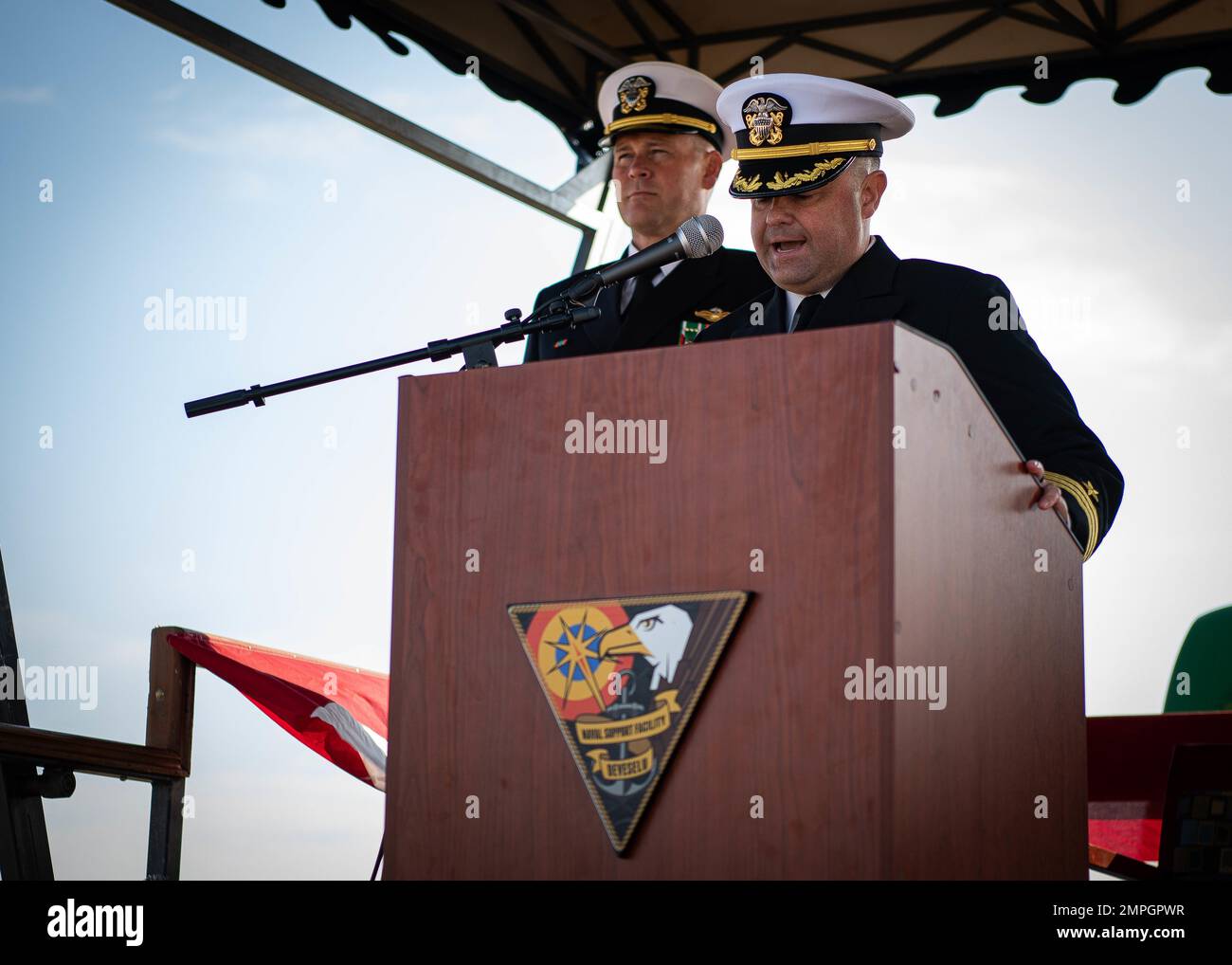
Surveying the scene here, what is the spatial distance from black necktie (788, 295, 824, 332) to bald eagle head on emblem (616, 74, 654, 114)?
Result: 1205mm

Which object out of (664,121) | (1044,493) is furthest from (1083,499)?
(664,121)

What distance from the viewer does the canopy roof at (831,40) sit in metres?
4.34

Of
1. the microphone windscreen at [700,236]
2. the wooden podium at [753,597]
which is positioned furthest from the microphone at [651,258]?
the wooden podium at [753,597]

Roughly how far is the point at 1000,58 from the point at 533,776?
3.95 metres

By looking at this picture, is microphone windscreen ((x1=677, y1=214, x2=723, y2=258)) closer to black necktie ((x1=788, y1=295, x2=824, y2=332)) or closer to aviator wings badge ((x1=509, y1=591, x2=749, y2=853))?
black necktie ((x1=788, y1=295, x2=824, y2=332))

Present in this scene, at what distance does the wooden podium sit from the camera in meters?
1.18

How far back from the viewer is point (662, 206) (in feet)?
9.76

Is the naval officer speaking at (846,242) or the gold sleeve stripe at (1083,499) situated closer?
the gold sleeve stripe at (1083,499)

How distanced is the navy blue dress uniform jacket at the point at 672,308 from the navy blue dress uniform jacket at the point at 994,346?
30.0 inches

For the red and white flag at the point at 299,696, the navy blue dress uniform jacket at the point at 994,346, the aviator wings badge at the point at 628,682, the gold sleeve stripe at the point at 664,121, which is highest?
the gold sleeve stripe at the point at 664,121

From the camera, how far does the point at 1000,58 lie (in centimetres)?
463

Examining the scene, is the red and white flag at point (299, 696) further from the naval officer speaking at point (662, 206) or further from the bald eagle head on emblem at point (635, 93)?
the bald eagle head on emblem at point (635, 93)

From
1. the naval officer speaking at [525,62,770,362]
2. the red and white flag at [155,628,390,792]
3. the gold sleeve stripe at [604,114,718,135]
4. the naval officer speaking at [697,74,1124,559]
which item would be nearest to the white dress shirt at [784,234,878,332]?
the naval officer speaking at [697,74,1124,559]
